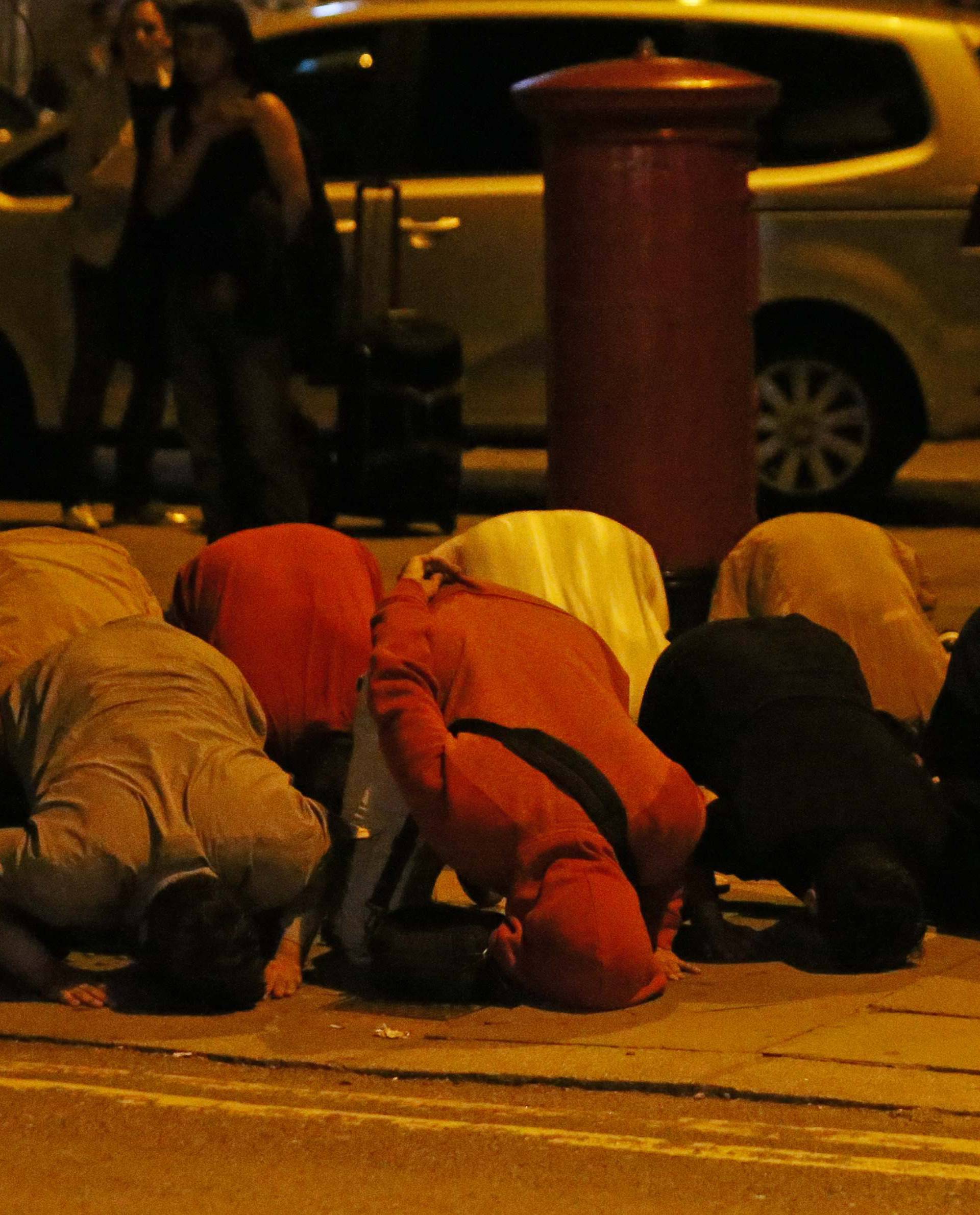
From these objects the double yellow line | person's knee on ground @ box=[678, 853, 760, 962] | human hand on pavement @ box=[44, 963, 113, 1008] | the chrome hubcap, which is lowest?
the chrome hubcap

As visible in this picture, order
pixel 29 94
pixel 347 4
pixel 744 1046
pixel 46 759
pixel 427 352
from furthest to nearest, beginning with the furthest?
pixel 29 94 < pixel 347 4 < pixel 427 352 < pixel 46 759 < pixel 744 1046

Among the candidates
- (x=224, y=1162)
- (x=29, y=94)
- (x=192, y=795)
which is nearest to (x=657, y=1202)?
(x=224, y=1162)

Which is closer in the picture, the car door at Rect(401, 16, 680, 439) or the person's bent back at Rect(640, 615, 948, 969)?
the person's bent back at Rect(640, 615, 948, 969)

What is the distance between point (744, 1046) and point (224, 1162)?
101cm

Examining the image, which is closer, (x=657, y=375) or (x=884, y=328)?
(x=657, y=375)

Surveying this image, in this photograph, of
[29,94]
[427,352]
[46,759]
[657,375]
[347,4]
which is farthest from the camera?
[29,94]

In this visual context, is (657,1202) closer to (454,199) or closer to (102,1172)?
(102,1172)

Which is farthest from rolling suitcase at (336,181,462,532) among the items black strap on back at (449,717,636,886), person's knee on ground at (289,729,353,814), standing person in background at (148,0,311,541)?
black strap on back at (449,717,636,886)

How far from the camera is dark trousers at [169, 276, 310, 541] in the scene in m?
8.54

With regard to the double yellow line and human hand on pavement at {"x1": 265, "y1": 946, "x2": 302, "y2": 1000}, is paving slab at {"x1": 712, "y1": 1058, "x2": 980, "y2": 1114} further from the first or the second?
human hand on pavement at {"x1": 265, "y1": 946, "x2": 302, "y2": 1000}

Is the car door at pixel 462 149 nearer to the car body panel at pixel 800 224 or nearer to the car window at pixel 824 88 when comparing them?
the car body panel at pixel 800 224

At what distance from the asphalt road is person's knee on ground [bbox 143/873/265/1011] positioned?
239 mm

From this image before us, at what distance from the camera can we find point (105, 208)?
9836 millimetres

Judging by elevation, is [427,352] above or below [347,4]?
below
